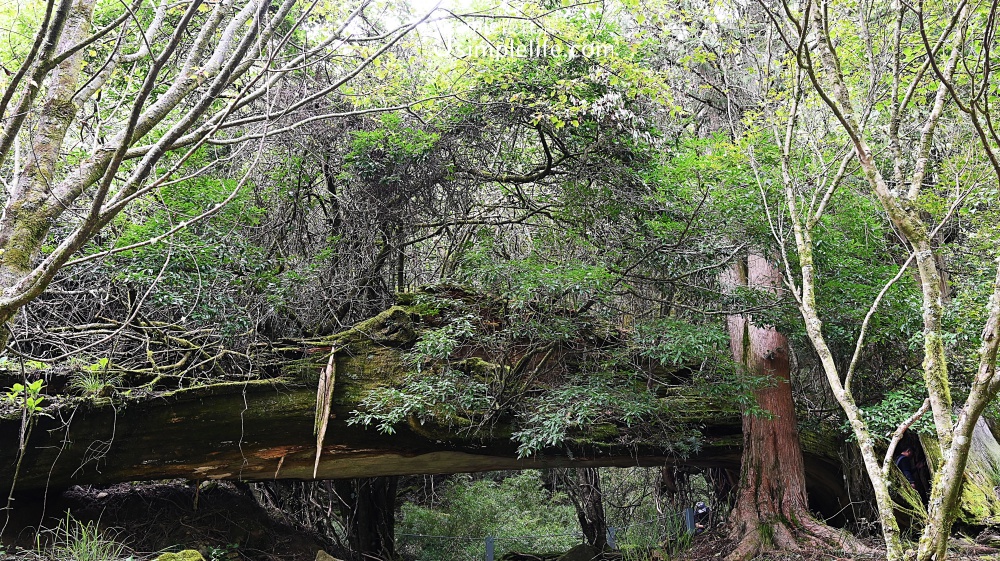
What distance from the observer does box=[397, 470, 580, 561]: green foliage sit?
9.77 m

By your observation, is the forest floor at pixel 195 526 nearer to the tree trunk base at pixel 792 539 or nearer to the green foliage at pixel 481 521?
the tree trunk base at pixel 792 539

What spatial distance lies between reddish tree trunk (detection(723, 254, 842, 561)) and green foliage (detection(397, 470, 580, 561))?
4626mm

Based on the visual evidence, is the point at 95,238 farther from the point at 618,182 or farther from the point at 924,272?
the point at 924,272

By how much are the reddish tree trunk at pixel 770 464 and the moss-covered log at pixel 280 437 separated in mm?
516

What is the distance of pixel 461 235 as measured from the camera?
8.02 m

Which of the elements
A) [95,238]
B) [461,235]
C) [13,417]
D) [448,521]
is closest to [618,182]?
[461,235]

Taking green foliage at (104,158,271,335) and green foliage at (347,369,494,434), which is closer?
green foliage at (104,158,271,335)

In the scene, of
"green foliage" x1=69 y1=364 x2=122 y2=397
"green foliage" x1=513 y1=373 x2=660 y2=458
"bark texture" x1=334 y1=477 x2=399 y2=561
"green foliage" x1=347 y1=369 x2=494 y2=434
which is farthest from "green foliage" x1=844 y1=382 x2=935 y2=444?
"green foliage" x1=69 y1=364 x2=122 y2=397

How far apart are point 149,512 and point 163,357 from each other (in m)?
2.20

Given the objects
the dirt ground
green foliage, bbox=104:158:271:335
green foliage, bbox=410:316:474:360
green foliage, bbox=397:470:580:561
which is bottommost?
green foliage, bbox=397:470:580:561

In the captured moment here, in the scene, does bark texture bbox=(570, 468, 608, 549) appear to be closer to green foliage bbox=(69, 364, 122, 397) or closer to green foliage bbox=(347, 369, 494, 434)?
green foliage bbox=(347, 369, 494, 434)

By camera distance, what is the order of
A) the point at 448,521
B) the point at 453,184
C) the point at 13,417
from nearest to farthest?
1. the point at 13,417
2. the point at 453,184
3. the point at 448,521

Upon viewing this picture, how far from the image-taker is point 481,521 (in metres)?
10.6

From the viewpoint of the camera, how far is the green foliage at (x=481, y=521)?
32.1 ft
